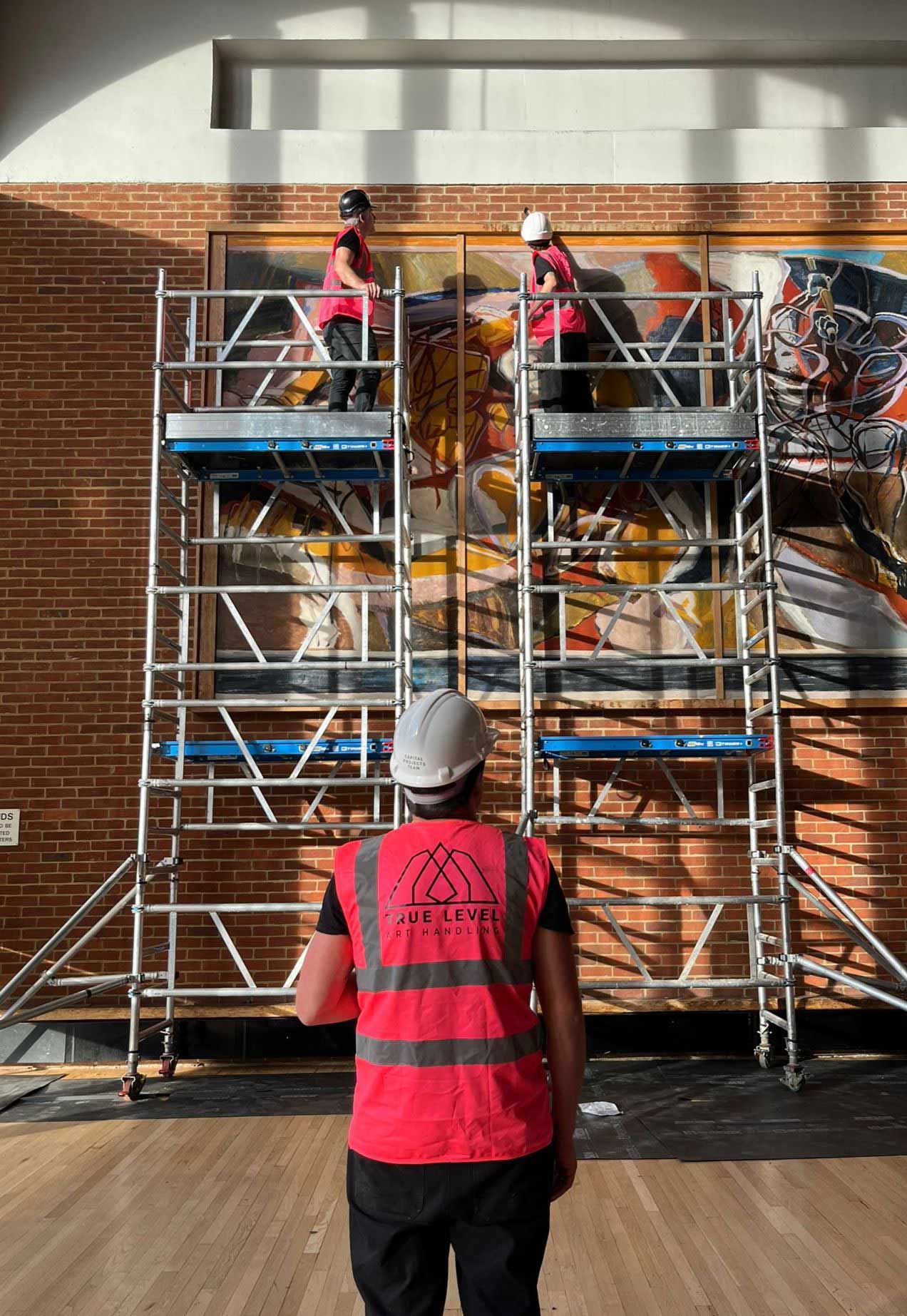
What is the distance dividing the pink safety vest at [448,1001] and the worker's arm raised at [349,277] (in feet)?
18.9

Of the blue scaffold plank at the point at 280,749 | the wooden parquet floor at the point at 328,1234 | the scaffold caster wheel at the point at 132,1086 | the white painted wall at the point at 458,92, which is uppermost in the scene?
the white painted wall at the point at 458,92

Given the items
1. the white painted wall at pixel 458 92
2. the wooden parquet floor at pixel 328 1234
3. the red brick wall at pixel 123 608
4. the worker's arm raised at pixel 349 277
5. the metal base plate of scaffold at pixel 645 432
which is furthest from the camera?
the white painted wall at pixel 458 92

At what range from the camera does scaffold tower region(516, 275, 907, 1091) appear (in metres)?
6.95

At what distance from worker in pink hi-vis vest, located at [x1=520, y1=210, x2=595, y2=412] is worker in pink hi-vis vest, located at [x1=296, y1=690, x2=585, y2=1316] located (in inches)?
224

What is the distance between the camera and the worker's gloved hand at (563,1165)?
217cm

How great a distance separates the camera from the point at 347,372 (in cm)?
739

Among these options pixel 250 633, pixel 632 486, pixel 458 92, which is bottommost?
pixel 250 633

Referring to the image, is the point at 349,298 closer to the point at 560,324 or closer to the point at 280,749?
the point at 560,324

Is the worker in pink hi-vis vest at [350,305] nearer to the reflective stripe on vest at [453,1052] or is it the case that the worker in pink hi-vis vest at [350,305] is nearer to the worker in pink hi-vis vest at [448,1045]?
the worker in pink hi-vis vest at [448,1045]

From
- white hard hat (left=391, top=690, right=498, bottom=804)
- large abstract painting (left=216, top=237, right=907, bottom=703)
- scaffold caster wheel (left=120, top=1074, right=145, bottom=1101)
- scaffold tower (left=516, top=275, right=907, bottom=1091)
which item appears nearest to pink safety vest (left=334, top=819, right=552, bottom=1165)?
white hard hat (left=391, top=690, right=498, bottom=804)

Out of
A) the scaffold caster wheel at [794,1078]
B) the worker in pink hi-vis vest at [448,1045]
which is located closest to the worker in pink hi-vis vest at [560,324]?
the scaffold caster wheel at [794,1078]

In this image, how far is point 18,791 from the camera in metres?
7.67

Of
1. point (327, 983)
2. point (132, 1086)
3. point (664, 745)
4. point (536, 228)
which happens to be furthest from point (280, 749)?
point (327, 983)

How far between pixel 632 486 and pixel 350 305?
237 cm
